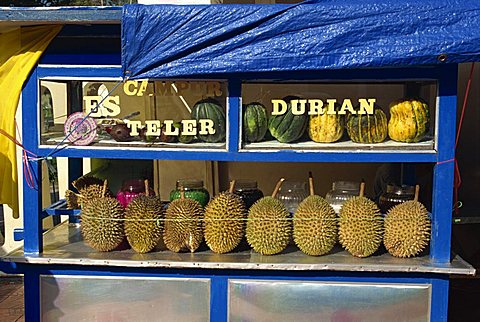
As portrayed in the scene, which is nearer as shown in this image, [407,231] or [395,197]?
[407,231]

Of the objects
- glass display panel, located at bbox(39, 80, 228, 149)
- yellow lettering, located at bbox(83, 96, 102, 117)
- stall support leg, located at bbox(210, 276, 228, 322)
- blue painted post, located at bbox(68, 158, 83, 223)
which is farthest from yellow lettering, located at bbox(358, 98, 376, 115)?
blue painted post, located at bbox(68, 158, 83, 223)

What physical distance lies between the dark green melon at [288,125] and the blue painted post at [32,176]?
130cm

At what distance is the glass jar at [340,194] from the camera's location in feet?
12.0

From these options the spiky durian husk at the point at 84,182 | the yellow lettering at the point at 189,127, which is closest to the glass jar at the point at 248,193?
the yellow lettering at the point at 189,127

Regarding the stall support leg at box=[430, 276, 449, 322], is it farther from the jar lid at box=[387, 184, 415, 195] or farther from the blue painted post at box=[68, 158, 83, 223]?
the blue painted post at box=[68, 158, 83, 223]

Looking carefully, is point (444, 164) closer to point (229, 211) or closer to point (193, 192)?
point (229, 211)

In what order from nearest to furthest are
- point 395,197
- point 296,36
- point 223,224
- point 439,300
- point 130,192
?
point 296,36 < point 439,300 < point 223,224 < point 395,197 < point 130,192

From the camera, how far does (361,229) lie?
3.16m

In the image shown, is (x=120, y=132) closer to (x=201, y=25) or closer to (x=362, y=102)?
(x=201, y=25)

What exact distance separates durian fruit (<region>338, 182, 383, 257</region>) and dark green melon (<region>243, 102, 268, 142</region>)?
65 centimetres

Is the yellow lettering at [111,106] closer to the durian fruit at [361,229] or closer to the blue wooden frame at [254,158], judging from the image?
the blue wooden frame at [254,158]

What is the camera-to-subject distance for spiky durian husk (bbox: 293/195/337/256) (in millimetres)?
3164

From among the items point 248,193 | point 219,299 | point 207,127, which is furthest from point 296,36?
point 219,299

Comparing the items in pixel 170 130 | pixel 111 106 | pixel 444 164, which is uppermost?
pixel 111 106
